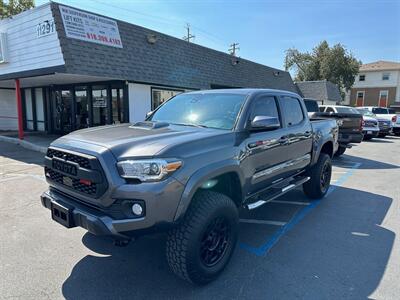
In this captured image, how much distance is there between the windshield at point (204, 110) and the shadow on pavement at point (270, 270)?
1673 millimetres

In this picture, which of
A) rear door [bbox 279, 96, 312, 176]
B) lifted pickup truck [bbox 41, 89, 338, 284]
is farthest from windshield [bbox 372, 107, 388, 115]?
lifted pickup truck [bbox 41, 89, 338, 284]

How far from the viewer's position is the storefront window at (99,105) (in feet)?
43.3

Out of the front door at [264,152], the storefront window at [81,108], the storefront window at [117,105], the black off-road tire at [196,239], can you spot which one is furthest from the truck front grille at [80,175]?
the storefront window at [81,108]

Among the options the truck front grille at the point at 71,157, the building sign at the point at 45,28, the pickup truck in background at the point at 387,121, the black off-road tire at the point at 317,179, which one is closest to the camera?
the truck front grille at the point at 71,157

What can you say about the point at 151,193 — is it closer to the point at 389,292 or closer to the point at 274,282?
the point at 274,282

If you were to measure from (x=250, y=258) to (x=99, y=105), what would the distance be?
37.9 feet

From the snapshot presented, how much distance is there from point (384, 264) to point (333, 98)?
31184 mm

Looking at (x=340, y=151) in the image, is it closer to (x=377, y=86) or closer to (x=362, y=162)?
(x=362, y=162)

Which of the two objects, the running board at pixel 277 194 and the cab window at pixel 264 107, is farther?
the cab window at pixel 264 107

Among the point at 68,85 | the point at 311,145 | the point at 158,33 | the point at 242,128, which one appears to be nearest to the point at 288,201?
the point at 311,145

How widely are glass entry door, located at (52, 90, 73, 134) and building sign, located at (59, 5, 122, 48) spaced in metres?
4.83

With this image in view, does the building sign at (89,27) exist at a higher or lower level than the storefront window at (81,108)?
higher

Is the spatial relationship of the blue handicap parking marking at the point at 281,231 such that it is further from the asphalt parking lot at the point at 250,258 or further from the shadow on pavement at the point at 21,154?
the shadow on pavement at the point at 21,154

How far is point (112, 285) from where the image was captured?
3.09 metres
